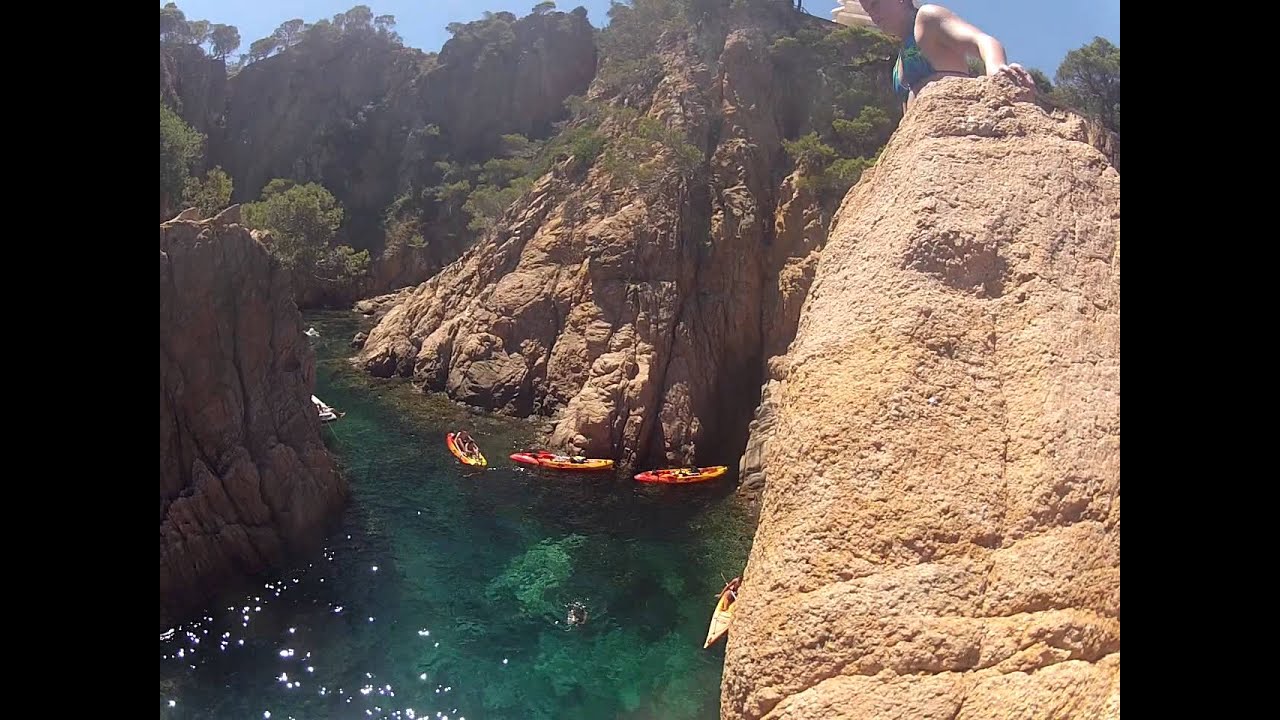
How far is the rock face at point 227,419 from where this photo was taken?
1130 centimetres

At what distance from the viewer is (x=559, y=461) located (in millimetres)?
19375

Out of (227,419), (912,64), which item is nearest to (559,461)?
(227,419)

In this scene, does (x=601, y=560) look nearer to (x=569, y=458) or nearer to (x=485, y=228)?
(x=569, y=458)

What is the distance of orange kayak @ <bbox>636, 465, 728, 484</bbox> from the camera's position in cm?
1891

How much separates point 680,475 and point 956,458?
1663 centimetres

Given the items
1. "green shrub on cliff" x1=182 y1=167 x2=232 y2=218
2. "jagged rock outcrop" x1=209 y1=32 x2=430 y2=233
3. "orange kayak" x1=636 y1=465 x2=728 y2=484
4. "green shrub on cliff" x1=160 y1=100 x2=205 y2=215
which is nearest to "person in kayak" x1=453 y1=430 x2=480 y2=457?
"orange kayak" x1=636 y1=465 x2=728 y2=484

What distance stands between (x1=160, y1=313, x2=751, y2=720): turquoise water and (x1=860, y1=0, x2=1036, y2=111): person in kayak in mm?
9111

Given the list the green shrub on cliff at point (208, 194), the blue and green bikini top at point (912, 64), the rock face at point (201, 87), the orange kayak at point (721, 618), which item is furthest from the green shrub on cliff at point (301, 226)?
the blue and green bikini top at point (912, 64)

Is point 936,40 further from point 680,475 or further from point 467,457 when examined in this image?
point 467,457

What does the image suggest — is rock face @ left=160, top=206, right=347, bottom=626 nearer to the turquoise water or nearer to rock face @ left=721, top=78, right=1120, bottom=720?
the turquoise water

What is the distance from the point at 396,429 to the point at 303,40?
3657cm
